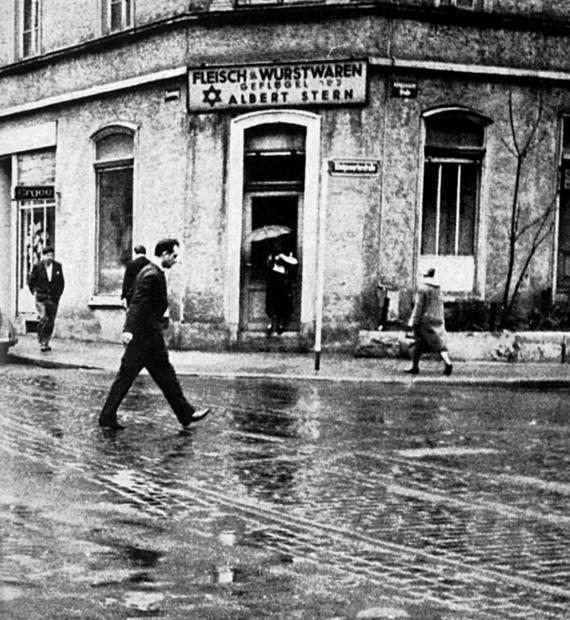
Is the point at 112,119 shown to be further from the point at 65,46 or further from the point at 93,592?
the point at 93,592

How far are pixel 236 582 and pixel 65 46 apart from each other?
2146 centimetres

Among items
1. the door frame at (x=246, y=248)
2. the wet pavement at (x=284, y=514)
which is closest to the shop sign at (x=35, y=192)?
the door frame at (x=246, y=248)

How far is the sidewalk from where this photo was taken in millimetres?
17000

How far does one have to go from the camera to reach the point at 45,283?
2131cm

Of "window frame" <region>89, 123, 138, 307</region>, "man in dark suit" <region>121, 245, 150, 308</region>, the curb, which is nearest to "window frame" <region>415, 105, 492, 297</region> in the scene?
the curb

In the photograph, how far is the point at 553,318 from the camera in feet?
71.6

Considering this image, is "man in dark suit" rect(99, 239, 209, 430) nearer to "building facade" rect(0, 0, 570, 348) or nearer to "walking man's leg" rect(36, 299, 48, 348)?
"building facade" rect(0, 0, 570, 348)

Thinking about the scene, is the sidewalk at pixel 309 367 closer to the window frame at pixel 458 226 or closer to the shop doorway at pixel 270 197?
the shop doorway at pixel 270 197

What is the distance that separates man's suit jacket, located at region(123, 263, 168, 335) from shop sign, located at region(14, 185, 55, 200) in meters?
13.2

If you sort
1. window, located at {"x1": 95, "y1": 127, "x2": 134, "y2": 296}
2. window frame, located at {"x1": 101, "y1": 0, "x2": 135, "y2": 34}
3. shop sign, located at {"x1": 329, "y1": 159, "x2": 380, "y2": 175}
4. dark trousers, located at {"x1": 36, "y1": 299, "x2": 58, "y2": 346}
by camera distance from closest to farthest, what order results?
1. shop sign, located at {"x1": 329, "y1": 159, "x2": 380, "y2": 175}
2. dark trousers, located at {"x1": 36, "y1": 299, "x2": 58, "y2": 346}
3. window frame, located at {"x1": 101, "y1": 0, "x2": 135, "y2": 34}
4. window, located at {"x1": 95, "y1": 127, "x2": 134, "y2": 296}

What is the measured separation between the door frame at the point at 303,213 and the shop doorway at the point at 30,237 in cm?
645

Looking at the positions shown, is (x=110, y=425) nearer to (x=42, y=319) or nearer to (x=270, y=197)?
(x=42, y=319)

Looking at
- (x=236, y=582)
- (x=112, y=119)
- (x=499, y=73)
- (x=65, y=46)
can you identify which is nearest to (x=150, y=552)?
(x=236, y=582)

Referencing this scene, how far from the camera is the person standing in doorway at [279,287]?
2142 centimetres
